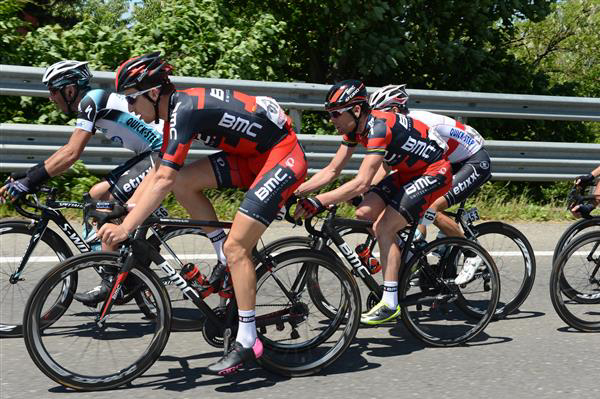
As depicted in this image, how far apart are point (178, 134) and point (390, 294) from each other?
77.1 inches

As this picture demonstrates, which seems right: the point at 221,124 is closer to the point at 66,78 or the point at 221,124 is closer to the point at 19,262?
the point at 66,78

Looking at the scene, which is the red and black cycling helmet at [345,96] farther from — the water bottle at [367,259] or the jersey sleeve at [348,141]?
the water bottle at [367,259]

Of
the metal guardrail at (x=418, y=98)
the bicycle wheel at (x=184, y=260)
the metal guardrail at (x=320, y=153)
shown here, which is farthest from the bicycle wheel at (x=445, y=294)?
the metal guardrail at (x=418, y=98)

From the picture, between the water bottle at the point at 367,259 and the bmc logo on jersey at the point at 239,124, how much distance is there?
4.74ft

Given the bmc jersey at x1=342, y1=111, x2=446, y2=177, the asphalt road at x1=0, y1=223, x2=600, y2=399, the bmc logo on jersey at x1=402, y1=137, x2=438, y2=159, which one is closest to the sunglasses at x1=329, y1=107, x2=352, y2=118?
the bmc jersey at x1=342, y1=111, x2=446, y2=177

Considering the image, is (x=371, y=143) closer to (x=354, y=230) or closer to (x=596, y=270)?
(x=354, y=230)

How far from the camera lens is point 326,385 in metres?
5.30

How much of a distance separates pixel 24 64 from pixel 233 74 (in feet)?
8.19

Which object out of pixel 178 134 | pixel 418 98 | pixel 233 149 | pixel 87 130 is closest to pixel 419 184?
pixel 233 149

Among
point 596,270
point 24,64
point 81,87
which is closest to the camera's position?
point 81,87

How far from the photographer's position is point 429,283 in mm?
6426

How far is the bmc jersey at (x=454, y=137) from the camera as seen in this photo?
280 inches

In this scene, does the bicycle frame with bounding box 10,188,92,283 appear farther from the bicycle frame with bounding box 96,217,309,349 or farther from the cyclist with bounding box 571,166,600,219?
the cyclist with bounding box 571,166,600,219

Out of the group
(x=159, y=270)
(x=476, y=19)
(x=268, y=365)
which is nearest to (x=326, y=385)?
(x=268, y=365)
